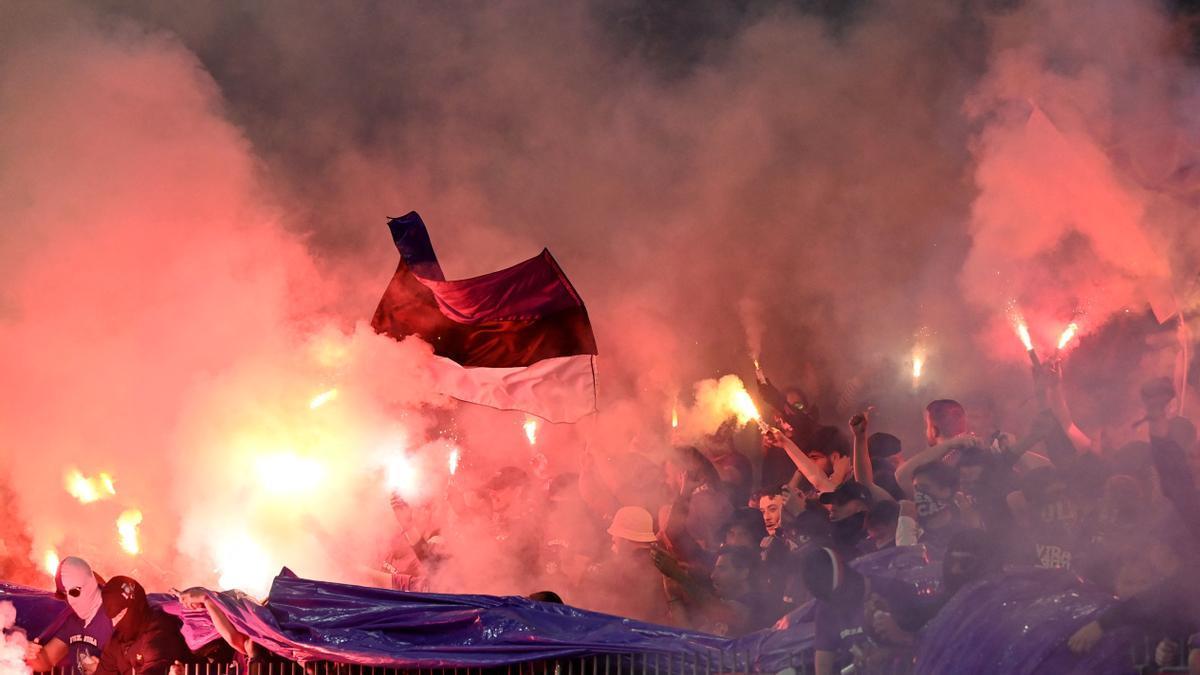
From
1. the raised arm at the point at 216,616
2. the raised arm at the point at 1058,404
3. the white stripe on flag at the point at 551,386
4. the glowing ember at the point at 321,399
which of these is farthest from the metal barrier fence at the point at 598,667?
the glowing ember at the point at 321,399

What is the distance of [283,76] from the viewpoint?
1119 centimetres

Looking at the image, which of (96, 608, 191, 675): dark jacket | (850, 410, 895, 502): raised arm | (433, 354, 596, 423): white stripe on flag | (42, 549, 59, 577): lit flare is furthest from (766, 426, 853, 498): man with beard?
(42, 549, 59, 577): lit flare

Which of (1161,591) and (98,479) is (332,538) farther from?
(1161,591)

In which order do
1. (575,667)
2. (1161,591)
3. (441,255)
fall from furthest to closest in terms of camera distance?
1. (441,255)
2. (575,667)
3. (1161,591)

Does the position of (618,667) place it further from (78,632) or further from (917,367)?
(917,367)

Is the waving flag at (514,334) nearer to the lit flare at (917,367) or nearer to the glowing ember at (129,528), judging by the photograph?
the lit flare at (917,367)

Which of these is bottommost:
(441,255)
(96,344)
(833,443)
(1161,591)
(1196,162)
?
(1161,591)

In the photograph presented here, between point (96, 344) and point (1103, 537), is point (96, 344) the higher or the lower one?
the higher one

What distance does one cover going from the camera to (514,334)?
27.9 feet

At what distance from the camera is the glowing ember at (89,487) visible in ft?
31.4

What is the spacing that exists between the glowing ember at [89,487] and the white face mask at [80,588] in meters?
3.42

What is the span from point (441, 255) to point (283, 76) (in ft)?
7.53

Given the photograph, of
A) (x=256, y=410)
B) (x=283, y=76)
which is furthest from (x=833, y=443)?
(x=283, y=76)

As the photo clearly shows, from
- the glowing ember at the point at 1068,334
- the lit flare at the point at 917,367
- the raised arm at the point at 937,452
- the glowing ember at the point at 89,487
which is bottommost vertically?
the raised arm at the point at 937,452
